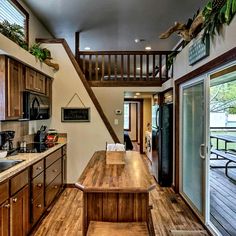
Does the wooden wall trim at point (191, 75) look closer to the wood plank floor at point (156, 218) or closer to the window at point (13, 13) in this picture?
the wood plank floor at point (156, 218)

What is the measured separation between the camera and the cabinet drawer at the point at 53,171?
397 cm

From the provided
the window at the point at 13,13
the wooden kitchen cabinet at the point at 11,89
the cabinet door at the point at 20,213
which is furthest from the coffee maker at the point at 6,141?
the window at the point at 13,13

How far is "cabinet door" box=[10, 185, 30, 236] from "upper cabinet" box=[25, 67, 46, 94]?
5.32 ft

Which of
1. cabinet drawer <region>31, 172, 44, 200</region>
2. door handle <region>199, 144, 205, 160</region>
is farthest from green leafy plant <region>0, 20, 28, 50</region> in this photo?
door handle <region>199, 144, 205, 160</region>

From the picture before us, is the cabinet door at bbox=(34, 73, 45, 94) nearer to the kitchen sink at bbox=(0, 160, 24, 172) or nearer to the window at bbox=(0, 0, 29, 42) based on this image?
the window at bbox=(0, 0, 29, 42)

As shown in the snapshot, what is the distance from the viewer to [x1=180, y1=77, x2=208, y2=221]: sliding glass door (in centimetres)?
363

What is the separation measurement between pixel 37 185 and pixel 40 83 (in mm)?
1900

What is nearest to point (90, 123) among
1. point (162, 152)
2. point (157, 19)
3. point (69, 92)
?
point (69, 92)

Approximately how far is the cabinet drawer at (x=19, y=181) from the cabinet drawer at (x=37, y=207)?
0.47 m

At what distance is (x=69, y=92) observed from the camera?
5445 mm

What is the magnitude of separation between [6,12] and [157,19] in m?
3.00

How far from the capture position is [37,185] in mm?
3420

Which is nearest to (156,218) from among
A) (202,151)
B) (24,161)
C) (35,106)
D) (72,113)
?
(202,151)

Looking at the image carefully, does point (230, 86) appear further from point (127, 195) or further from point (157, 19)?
point (127, 195)
